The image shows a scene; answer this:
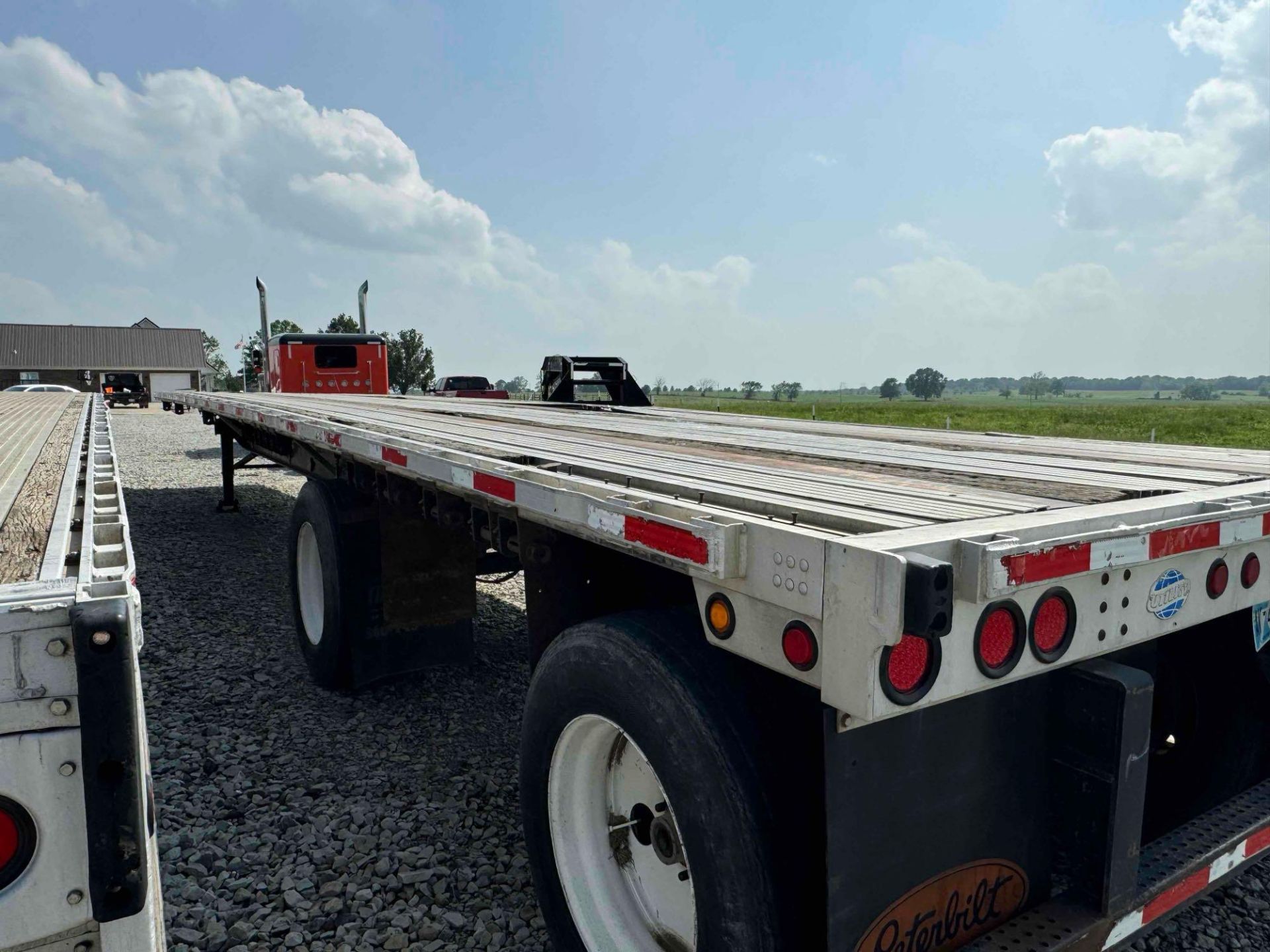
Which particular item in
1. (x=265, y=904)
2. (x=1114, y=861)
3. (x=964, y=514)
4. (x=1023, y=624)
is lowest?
(x=265, y=904)

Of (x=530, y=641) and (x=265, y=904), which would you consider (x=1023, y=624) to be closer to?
(x=530, y=641)

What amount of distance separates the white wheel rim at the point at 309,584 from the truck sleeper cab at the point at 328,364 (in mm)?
9469

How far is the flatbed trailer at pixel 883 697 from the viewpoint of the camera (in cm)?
174

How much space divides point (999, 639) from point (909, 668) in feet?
0.80

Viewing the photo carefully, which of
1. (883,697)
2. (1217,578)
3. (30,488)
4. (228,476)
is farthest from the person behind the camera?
(228,476)

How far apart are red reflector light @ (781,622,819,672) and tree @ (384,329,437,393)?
5860cm

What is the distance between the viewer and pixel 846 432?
16.8 feet

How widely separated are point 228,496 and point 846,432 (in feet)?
30.8

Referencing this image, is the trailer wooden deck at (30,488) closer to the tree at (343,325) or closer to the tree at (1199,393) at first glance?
the tree at (343,325)

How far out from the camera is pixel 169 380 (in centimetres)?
6738

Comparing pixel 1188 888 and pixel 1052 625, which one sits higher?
pixel 1052 625

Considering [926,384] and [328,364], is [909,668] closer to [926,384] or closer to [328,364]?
[328,364]

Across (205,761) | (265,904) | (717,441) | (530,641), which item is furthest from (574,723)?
(205,761)

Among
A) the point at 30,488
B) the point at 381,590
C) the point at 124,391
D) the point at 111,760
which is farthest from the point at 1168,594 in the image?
the point at 124,391
